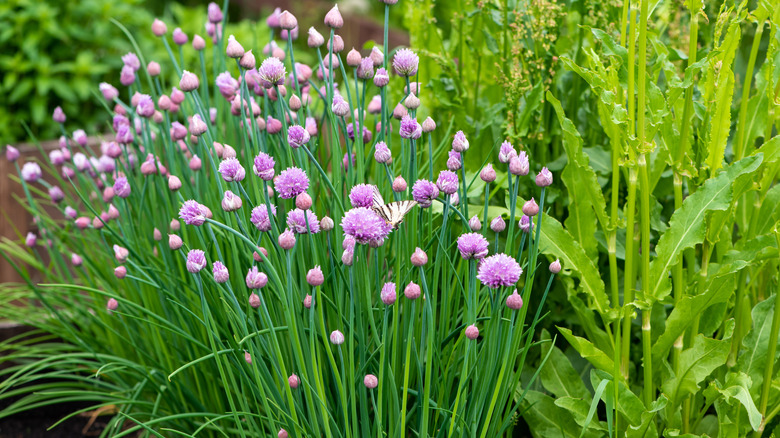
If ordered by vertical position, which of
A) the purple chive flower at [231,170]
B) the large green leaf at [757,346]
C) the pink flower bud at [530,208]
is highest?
the purple chive flower at [231,170]

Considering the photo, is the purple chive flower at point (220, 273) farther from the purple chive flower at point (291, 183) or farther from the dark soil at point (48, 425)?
the dark soil at point (48, 425)

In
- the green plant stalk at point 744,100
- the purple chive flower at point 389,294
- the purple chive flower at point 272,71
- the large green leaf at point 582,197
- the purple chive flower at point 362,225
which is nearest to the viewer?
the purple chive flower at point 362,225

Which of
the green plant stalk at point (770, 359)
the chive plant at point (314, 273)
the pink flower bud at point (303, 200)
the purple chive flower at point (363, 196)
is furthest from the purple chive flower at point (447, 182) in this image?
the green plant stalk at point (770, 359)

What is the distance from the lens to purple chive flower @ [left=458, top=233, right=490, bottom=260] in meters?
1.09

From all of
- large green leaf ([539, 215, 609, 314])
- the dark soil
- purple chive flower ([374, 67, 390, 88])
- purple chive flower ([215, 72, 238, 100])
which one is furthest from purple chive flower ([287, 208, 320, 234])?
the dark soil

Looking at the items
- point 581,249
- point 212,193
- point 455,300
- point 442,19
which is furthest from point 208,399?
point 442,19

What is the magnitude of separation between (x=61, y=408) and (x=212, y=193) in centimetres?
98

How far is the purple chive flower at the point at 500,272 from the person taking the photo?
3.58 feet

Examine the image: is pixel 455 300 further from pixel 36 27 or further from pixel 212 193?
pixel 36 27

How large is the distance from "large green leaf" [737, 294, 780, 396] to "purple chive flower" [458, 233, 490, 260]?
805mm

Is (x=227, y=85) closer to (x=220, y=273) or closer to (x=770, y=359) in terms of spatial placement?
(x=220, y=273)

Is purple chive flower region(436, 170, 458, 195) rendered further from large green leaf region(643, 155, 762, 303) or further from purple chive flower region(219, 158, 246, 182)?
large green leaf region(643, 155, 762, 303)

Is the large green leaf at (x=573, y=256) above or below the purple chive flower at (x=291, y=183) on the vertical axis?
below

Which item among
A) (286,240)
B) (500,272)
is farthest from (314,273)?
(500,272)
